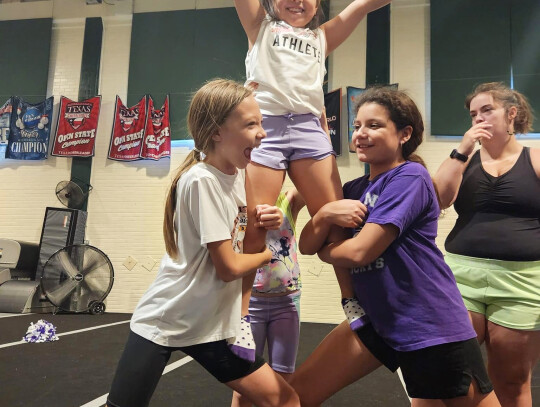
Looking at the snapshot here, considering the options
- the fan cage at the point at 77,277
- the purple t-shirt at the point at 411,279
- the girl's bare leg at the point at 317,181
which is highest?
the girl's bare leg at the point at 317,181

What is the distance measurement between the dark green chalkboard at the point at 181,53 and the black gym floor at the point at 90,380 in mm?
3732

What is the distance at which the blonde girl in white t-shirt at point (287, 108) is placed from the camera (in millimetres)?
1468

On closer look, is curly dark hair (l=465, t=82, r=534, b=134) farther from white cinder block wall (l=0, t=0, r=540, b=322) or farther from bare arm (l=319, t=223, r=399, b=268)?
white cinder block wall (l=0, t=0, r=540, b=322)

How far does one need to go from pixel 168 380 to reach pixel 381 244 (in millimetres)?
2132

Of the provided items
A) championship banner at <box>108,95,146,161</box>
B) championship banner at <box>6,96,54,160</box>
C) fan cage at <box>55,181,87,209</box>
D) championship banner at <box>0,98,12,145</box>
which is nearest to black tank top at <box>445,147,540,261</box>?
championship banner at <box>108,95,146,161</box>

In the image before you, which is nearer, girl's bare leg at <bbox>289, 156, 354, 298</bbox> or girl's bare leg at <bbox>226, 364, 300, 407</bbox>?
girl's bare leg at <bbox>226, 364, 300, 407</bbox>

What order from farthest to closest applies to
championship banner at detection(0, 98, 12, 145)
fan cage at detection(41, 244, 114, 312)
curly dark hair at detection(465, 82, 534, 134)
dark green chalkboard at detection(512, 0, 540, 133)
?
1. championship banner at detection(0, 98, 12, 145)
2. dark green chalkboard at detection(512, 0, 540, 133)
3. fan cage at detection(41, 244, 114, 312)
4. curly dark hair at detection(465, 82, 534, 134)

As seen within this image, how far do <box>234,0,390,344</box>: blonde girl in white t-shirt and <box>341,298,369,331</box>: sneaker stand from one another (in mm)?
105

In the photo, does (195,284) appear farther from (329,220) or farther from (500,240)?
(500,240)

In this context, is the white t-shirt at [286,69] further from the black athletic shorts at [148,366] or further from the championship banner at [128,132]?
the championship banner at [128,132]

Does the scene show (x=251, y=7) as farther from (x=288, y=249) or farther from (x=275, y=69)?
(x=288, y=249)

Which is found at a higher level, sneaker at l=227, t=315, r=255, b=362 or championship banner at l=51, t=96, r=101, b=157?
championship banner at l=51, t=96, r=101, b=157

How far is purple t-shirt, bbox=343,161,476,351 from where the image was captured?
3.66 ft

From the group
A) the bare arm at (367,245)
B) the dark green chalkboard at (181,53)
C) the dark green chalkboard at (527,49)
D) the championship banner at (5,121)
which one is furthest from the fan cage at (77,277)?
the dark green chalkboard at (527,49)
